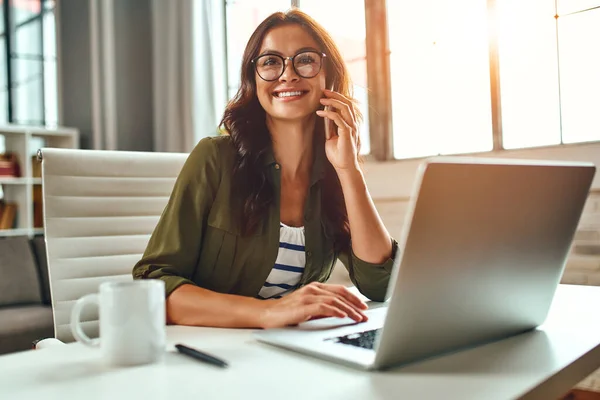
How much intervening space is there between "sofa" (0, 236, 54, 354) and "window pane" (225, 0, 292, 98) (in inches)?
60.8

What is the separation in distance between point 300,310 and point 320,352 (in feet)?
0.56

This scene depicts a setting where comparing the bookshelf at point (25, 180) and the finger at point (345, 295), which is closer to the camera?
the finger at point (345, 295)

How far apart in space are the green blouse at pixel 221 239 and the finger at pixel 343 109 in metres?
0.20

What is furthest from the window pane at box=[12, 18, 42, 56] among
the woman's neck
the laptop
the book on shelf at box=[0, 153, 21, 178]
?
the laptop

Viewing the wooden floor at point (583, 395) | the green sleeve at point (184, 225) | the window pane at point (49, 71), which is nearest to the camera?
the green sleeve at point (184, 225)

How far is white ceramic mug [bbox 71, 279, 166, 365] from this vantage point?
62 centimetres

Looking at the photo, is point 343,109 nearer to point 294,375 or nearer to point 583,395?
point 294,375

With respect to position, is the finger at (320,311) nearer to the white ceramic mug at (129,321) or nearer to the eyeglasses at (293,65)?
the white ceramic mug at (129,321)

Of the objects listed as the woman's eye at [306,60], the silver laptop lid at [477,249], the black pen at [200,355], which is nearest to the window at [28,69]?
the woman's eye at [306,60]

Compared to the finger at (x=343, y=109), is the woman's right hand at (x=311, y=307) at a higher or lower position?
lower

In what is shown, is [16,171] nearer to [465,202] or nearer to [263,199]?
[263,199]

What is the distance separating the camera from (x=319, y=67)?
129cm

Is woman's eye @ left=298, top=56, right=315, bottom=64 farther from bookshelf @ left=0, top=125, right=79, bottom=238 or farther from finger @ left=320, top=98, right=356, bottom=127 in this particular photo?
bookshelf @ left=0, top=125, right=79, bottom=238

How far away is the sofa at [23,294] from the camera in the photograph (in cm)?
281
